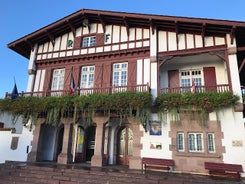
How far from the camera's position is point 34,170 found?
9.12 meters

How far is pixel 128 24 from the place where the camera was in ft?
41.0

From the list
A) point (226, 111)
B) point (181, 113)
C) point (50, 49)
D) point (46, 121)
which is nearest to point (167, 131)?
point (181, 113)

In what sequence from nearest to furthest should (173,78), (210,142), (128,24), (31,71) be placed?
(210,142) < (173,78) < (128,24) < (31,71)

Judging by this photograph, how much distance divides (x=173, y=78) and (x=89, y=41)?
613cm

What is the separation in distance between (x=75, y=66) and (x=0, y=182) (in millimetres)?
7675

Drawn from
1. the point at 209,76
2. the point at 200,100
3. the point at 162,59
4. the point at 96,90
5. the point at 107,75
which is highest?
the point at 162,59

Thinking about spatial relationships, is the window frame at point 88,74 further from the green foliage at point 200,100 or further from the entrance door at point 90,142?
the green foliage at point 200,100

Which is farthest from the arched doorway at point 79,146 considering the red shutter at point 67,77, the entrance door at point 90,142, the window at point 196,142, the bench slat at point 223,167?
the bench slat at point 223,167

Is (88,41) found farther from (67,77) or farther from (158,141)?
(158,141)

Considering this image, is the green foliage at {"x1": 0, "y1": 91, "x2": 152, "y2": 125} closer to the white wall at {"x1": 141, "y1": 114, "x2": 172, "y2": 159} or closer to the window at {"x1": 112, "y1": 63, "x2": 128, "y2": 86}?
the white wall at {"x1": 141, "y1": 114, "x2": 172, "y2": 159}

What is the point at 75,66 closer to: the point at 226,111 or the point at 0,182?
the point at 0,182

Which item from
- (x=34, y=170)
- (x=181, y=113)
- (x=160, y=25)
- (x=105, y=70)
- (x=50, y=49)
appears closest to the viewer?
(x=34, y=170)

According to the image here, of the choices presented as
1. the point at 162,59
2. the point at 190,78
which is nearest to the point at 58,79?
the point at 162,59

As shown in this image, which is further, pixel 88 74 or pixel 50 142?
pixel 50 142
